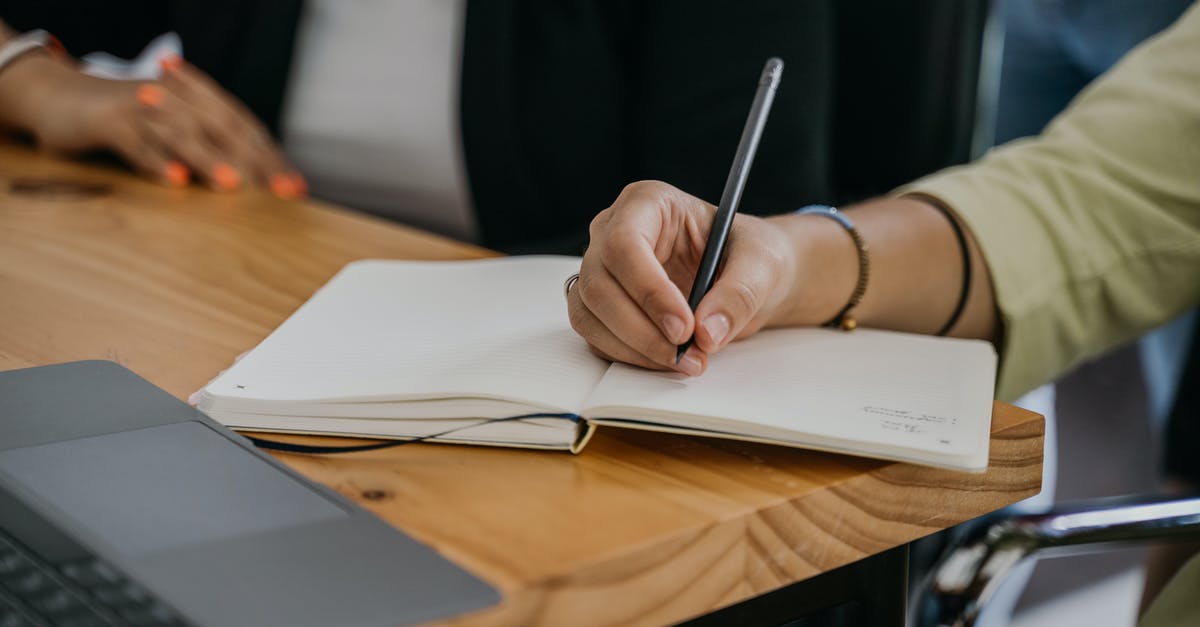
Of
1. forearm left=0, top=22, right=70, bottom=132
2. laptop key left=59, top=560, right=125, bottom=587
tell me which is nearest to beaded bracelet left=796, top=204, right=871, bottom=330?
laptop key left=59, top=560, right=125, bottom=587

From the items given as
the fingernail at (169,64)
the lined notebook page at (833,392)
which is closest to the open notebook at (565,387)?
the lined notebook page at (833,392)

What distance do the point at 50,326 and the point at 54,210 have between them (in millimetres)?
375

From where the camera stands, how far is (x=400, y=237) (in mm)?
944

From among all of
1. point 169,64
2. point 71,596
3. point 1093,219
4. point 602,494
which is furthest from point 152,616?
point 169,64

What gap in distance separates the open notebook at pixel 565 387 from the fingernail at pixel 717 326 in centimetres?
2

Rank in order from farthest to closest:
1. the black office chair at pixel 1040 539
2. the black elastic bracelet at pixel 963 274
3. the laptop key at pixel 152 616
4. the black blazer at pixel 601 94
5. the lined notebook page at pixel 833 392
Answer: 1. the black blazer at pixel 601 94
2. the black elastic bracelet at pixel 963 274
3. the black office chair at pixel 1040 539
4. the lined notebook page at pixel 833 392
5. the laptop key at pixel 152 616

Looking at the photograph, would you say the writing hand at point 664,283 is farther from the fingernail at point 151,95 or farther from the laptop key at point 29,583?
the fingernail at point 151,95

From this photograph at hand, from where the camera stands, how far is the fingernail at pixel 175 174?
1.17 metres

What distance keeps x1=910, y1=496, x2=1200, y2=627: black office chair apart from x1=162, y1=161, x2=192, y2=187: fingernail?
2.78 ft

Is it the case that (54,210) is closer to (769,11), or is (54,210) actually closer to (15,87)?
(15,87)

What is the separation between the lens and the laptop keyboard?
0.37 meters

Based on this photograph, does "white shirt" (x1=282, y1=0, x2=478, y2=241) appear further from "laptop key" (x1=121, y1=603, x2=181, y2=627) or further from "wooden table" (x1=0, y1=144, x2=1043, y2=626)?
"laptop key" (x1=121, y1=603, x2=181, y2=627)

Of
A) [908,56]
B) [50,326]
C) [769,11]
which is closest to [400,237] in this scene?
[50,326]

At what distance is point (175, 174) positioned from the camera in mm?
1173
